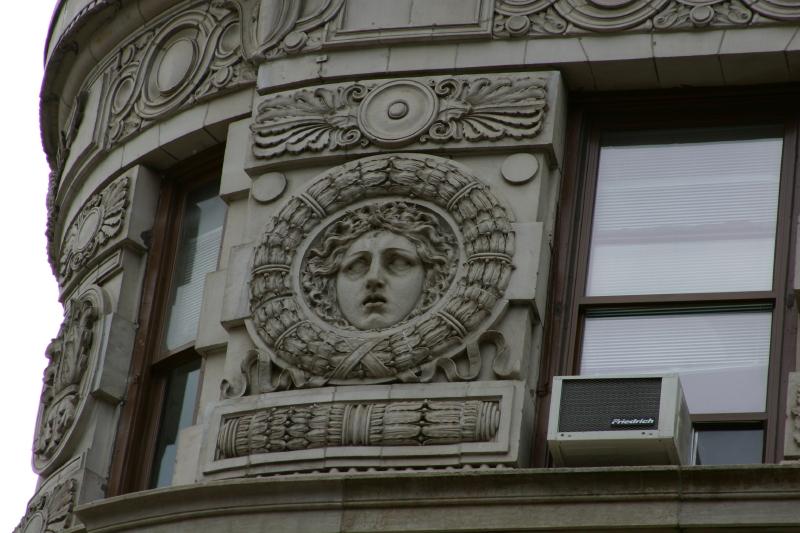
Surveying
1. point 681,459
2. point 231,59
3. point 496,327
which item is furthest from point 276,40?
point 681,459

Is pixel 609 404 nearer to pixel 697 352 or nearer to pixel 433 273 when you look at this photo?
pixel 697 352

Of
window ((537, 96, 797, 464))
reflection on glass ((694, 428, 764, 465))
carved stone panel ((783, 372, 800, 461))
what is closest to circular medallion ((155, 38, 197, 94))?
window ((537, 96, 797, 464))

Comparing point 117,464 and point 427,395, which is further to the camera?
point 117,464

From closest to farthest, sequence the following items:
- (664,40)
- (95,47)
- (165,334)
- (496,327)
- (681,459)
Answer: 1. (681,459)
2. (496,327)
3. (664,40)
4. (165,334)
5. (95,47)

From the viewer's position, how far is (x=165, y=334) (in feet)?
58.0

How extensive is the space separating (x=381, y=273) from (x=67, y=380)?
3235 millimetres

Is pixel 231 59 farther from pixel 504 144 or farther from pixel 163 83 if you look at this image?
pixel 504 144

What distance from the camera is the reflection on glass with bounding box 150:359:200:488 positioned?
17.0 m

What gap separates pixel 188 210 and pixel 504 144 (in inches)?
126

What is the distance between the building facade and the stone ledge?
0.05ft

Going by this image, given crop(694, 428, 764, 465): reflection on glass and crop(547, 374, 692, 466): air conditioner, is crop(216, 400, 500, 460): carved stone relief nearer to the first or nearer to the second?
crop(547, 374, 692, 466): air conditioner

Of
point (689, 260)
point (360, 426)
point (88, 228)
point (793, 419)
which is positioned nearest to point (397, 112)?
point (689, 260)

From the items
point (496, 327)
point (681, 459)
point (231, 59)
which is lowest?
point (681, 459)

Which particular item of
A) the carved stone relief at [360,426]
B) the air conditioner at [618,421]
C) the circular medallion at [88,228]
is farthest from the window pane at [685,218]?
the circular medallion at [88,228]
